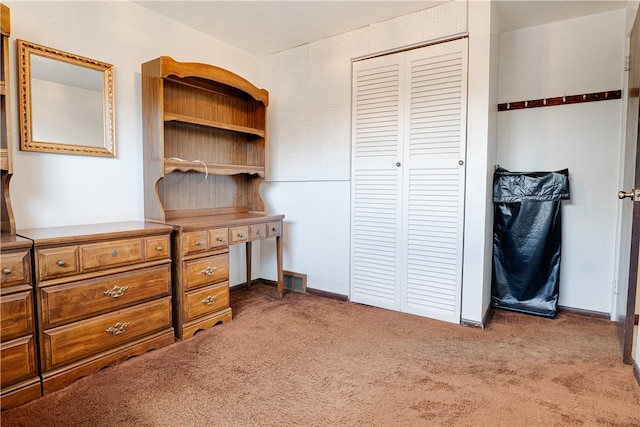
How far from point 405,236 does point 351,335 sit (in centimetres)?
91

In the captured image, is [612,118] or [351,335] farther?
[612,118]

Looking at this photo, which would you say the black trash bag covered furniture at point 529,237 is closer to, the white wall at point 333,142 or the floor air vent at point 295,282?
the white wall at point 333,142

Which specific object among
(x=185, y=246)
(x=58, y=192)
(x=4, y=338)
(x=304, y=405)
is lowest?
(x=304, y=405)

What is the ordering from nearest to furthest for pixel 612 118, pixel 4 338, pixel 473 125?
1. pixel 4 338
2. pixel 473 125
3. pixel 612 118

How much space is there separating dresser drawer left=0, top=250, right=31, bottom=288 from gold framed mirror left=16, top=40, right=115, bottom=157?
2.49ft

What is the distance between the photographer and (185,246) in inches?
90.7

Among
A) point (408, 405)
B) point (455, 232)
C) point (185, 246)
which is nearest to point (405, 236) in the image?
point (455, 232)

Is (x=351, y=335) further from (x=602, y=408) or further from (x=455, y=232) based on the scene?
(x=602, y=408)

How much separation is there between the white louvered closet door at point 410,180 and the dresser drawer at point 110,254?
1740 mm

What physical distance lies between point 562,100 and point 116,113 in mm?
3410

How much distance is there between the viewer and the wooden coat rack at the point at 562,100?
2662mm

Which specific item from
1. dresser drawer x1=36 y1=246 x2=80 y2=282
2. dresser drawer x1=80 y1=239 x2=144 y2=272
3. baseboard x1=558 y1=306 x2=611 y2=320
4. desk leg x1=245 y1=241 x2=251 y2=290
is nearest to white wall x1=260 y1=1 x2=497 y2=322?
desk leg x1=245 y1=241 x2=251 y2=290

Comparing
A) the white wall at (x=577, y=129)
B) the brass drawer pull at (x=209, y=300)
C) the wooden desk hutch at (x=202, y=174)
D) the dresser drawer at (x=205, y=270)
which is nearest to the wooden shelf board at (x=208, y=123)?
the wooden desk hutch at (x=202, y=174)

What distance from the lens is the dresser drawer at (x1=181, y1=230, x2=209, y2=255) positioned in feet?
7.55
